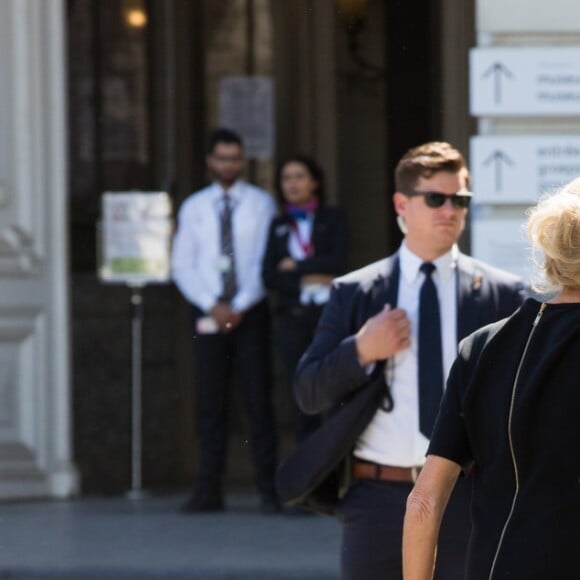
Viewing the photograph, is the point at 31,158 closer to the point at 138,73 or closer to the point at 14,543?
the point at 138,73

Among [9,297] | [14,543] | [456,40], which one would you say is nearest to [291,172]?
[456,40]

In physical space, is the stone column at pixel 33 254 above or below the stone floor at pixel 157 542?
above

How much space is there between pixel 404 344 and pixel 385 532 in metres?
0.52

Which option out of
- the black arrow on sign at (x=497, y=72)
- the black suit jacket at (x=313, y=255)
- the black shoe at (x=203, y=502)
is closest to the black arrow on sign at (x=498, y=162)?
the black arrow on sign at (x=497, y=72)

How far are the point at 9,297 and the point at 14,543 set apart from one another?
165 cm

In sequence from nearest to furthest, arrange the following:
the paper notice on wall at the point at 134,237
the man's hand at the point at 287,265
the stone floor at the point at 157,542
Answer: the stone floor at the point at 157,542, the man's hand at the point at 287,265, the paper notice on wall at the point at 134,237

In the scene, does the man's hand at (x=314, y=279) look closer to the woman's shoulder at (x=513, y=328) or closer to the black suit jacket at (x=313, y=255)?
the black suit jacket at (x=313, y=255)

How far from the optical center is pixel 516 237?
29.7 feet

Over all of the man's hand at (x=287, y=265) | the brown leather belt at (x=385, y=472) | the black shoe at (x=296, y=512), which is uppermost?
the man's hand at (x=287, y=265)

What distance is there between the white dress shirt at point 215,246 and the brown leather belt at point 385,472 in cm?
438

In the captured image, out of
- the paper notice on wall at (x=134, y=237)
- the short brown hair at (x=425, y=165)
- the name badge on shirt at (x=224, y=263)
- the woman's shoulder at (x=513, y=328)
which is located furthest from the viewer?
the paper notice on wall at (x=134, y=237)

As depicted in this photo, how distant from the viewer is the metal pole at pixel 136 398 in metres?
10.2

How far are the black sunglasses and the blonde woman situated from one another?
5.85 feet

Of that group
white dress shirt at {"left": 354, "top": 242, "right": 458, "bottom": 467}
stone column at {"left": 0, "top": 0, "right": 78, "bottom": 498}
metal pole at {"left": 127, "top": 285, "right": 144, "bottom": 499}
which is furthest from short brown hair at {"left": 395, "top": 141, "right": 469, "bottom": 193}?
metal pole at {"left": 127, "top": 285, "right": 144, "bottom": 499}
